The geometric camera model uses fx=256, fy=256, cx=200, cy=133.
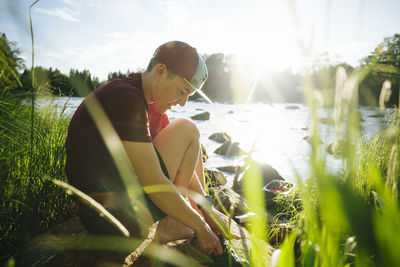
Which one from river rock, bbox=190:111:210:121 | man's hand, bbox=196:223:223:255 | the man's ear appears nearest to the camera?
man's hand, bbox=196:223:223:255

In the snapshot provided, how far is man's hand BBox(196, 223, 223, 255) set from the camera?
127cm

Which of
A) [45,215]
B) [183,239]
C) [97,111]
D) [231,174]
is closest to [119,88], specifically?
[97,111]

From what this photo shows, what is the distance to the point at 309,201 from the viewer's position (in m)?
0.48

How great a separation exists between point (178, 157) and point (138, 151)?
0.48m

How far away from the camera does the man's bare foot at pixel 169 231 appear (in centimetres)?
157

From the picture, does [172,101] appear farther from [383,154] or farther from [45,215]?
[383,154]

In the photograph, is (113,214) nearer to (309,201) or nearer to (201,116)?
(309,201)

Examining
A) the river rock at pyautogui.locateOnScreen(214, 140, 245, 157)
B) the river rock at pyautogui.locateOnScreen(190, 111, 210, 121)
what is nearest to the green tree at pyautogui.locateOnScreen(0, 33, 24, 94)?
the river rock at pyautogui.locateOnScreen(214, 140, 245, 157)

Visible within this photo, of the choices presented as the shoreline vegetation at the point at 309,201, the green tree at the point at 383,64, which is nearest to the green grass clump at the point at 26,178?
the shoreline vegetation at the point at 309,201

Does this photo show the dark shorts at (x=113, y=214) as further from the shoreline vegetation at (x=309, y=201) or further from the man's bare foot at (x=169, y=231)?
the man's bare foot at (x=169, y=231)

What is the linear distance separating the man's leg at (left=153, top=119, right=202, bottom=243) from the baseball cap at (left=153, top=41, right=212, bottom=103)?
1.07ft

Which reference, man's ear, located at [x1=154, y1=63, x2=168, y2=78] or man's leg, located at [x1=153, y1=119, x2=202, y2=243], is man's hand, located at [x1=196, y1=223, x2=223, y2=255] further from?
man's ear, located at [x1=154, y1=63, x2=168, y2=78]

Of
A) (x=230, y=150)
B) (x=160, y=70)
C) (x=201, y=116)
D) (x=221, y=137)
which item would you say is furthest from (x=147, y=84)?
(x=201, y=116)

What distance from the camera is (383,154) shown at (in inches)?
98.3
